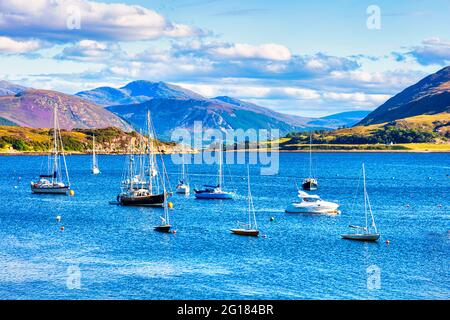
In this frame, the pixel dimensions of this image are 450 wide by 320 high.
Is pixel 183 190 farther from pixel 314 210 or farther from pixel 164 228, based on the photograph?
pixel 164 228

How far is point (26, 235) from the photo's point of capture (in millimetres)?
81000

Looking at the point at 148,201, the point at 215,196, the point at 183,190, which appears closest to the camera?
the point at 148,201

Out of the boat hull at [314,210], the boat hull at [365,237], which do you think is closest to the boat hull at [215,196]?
the boat hull at [314,210]

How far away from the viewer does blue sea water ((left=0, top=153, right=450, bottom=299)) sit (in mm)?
53688

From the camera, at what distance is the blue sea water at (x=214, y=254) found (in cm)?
5369

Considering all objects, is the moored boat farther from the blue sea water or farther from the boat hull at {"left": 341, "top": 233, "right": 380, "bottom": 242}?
the boat hull at {"left": 341, "top": 233, "right": 380, "bottom": 242}

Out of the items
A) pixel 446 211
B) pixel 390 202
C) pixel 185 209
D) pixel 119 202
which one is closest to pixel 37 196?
pixel 119 202

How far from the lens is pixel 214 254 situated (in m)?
67.9

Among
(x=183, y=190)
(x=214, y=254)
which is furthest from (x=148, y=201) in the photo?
(x=214, y=254)

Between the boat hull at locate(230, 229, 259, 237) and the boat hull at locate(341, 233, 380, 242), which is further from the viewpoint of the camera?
the boat hull at locate(230, 229, 259, 237)

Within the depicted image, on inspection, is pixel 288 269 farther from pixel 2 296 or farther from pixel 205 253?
pixel 2 296

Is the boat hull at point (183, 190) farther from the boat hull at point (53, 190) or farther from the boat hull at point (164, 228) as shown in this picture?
the boat hull at point (164, 228)

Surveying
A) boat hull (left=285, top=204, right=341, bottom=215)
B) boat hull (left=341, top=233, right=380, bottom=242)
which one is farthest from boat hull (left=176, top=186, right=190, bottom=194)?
boat hull (left=341, top=233, right=380, bottom=242)
